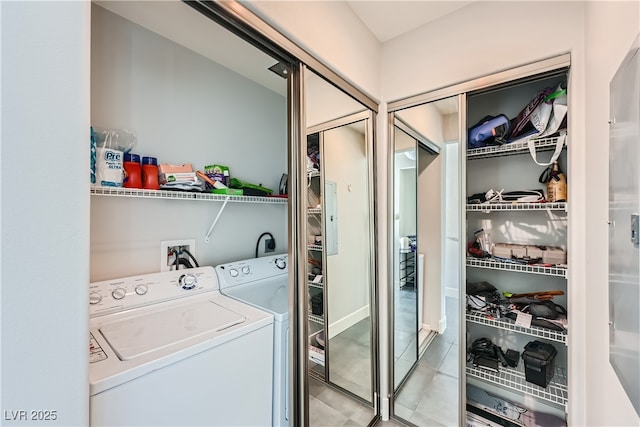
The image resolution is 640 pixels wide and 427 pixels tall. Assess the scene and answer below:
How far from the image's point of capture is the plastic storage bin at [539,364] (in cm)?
143

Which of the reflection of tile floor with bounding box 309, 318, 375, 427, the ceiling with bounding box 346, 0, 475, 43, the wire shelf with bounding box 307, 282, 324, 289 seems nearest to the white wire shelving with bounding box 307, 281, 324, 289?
the wire shelf with bounding box 307, 282, 324, 289

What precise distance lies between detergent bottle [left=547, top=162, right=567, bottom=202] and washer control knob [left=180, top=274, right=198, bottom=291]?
2158 millimetres

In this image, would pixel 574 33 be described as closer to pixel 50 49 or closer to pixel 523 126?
pixel 523 126

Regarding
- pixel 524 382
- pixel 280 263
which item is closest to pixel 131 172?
pixel 280 263

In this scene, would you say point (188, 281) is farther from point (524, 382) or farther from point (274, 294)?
point (524, 382)

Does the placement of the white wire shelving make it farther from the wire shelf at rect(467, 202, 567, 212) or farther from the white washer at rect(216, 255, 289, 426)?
the wire shelf at rect(467, 202, 567, 212)

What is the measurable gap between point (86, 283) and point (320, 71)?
1.33m

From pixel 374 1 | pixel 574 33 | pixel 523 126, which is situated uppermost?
pixel 374 1

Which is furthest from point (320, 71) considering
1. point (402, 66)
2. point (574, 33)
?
point (574, 33)

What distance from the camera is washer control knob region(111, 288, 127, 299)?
1.24m

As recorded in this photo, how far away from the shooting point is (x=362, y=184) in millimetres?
1870

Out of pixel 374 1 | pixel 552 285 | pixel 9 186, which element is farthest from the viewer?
pixel 552 285

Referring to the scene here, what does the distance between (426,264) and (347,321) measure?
87cm

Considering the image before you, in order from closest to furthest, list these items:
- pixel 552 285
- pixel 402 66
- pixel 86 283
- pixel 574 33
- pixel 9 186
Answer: pixel 9 186 < pixel 86 283 < pixel 574 33 < pixel 552 285 < pixel 402 66
